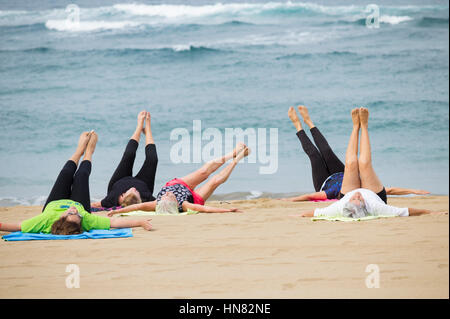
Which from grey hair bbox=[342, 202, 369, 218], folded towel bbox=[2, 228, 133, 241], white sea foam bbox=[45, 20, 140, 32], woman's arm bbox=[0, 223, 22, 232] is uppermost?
white sea foam bbox=[45, 20, 140, 32]

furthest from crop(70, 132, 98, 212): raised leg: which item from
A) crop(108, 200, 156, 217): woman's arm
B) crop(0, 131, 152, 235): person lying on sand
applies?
crop(108, 200, 156, 217): woman's arm

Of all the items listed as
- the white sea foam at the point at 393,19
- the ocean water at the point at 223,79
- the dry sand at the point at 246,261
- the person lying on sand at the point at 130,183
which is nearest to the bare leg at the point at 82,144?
the person lying on sand at the point at 130,183

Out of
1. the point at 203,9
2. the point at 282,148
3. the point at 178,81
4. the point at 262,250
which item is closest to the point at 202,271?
A: the point at 262,250

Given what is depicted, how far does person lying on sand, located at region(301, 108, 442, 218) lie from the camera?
561 cm

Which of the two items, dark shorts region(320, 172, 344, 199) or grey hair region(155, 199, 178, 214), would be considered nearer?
grey hair region(155, 199, 178, 214)

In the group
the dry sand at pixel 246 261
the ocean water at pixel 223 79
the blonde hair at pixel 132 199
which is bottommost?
the dry sand at pixel 246 261

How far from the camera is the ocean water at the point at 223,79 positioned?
42.7ft

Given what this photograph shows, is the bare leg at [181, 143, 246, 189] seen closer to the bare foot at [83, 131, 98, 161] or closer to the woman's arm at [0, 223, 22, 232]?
the bare foot at [83, 131, 98, 161]

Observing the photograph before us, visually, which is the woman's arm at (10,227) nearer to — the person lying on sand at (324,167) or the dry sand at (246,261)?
the dry sand at (246,261)

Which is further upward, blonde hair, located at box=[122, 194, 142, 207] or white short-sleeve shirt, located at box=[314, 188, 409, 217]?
blonde hair, located at box=[122, 194, 142, 207]

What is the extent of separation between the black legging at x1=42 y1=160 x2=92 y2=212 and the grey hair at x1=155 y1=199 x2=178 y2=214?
98 centimetres

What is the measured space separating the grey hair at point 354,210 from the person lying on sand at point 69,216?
1815mm

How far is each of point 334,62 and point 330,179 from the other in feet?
40.4
